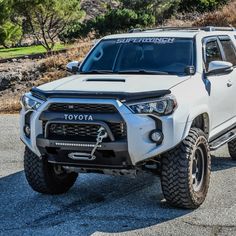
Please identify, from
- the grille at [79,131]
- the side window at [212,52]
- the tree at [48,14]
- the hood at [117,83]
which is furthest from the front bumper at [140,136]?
the tree at [48,14]

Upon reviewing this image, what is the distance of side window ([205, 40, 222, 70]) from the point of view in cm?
756

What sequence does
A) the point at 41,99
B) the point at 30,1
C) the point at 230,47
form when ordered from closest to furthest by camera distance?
the point at 41,99 < the point at 230,47 < the point at 30,1

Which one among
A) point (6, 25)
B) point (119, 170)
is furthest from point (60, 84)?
point (6, 25)

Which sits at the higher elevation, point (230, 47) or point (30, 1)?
point (230, 47)

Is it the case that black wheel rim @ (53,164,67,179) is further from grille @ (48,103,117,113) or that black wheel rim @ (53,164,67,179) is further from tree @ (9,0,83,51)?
tree @ (9,0,83,51)

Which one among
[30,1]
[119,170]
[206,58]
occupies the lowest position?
[30,1]

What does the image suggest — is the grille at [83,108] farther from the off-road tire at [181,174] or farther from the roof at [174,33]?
the roof at [174,33]

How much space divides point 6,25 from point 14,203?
2482 inches

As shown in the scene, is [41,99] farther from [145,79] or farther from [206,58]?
[206,58]

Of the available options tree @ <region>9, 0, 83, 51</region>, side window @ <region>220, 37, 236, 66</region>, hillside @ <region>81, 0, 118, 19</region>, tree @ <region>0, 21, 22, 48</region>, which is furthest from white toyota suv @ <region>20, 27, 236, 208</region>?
hillside @ <region>81, 0, 118, 19</region>

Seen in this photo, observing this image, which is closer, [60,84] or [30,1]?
[60,84]

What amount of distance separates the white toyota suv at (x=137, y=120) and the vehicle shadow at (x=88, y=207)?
0.24 metres

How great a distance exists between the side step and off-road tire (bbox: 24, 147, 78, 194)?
6.30 feet

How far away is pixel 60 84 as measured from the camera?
672cm
